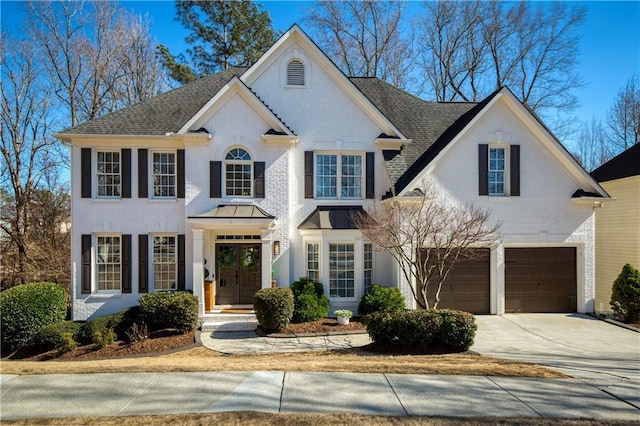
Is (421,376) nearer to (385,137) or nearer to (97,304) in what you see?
(385,137)

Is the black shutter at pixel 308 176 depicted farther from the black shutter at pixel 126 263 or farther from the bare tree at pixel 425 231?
the black shutter at pixel 126 263

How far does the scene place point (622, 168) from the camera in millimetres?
17047

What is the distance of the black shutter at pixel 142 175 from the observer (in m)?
14.1

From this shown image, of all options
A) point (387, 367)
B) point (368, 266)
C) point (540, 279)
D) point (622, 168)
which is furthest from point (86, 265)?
point (622, 168)

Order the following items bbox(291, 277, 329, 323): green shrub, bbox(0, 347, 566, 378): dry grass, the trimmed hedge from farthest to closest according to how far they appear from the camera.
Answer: bbox(291, 277, 329, 323): green shrub, the trimmed hedge, bbox(0, 347, 566, 378): dry grass

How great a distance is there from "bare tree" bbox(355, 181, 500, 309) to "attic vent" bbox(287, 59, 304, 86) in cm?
593

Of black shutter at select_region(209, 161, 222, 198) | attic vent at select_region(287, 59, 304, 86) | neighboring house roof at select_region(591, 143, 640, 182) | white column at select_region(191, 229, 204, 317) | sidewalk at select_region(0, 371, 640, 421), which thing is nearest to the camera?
sidewalk at select_region(0, 371, 640, 421)

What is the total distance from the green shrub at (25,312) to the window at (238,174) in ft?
22.9

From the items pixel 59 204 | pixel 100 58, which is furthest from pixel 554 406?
pixel 100 58

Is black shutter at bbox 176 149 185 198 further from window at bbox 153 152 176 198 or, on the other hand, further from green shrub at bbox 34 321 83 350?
green shrub at bbox 34 321 83 350

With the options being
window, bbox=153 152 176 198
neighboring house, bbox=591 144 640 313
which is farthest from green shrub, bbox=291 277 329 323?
neighboring house, bbox=591 144 640 313

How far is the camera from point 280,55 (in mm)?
14719

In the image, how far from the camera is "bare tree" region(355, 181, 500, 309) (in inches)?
436

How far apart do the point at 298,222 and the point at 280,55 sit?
262 inches
